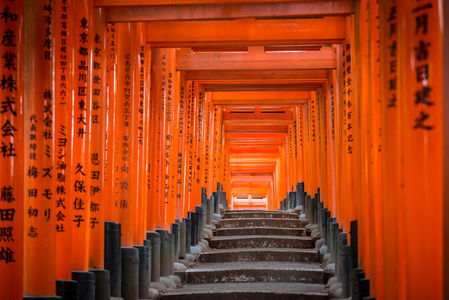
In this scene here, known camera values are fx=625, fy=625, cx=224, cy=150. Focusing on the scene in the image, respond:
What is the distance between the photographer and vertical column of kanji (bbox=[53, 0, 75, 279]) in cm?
540

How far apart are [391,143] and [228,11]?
281cm

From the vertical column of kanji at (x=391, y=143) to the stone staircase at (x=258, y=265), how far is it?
3.47m

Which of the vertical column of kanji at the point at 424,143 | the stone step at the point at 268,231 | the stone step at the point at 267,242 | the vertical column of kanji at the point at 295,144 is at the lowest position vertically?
the stone step at the point at 267,242

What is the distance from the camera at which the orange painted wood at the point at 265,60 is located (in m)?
9.25

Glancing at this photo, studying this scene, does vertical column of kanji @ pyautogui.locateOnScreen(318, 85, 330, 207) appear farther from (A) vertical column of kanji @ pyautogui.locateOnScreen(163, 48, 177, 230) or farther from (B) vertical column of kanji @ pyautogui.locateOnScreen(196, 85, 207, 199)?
(A) vertical column of kanji @ pyautogui.locateOnScreen(163, 48, 177, 230)

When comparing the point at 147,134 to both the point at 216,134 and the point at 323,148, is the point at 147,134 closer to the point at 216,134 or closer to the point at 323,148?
the point at 323,148

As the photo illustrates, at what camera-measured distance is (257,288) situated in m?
8.07

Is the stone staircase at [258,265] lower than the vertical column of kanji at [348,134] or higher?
lower

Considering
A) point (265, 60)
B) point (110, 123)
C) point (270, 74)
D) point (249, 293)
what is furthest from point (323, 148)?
point (110, 123)

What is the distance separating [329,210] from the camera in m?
10.1

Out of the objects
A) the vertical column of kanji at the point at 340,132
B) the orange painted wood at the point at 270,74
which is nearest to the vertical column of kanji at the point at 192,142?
the orange painted wood at the point at 270,74

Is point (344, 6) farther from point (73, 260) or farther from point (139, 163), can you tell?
point (73, 260)

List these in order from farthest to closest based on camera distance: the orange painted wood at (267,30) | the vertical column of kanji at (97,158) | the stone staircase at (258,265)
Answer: the stone staircase at (258,265) < the orange painted wood at (267,30) < the vertical column of kanji at (97,158)

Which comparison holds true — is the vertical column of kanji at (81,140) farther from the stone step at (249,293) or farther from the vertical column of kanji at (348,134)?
the vertical column of kanji at (348,134)
